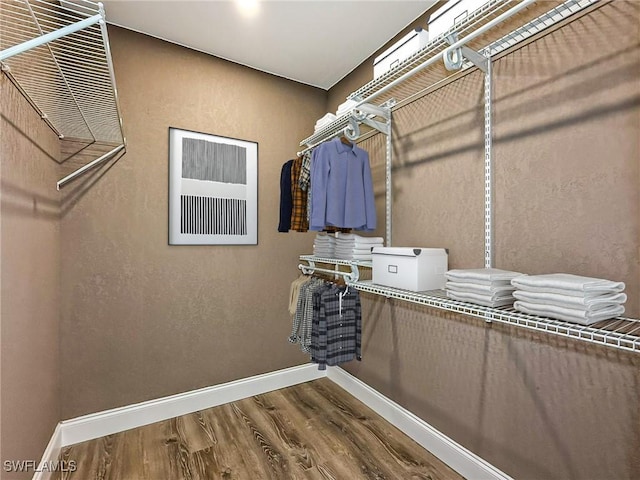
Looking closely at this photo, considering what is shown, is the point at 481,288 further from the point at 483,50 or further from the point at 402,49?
the point at 402,49

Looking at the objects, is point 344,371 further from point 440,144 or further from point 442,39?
point 442,39

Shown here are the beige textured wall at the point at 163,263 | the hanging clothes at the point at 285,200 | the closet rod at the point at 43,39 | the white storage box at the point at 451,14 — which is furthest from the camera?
the hanging clothes at the point at 285,200

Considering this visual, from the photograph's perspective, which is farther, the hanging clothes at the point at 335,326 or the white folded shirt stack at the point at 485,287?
the hanging clothes at the point at 335,326

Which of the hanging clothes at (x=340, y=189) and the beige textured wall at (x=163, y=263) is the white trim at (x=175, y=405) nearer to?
the beige textured wall at (x=163, y=263)

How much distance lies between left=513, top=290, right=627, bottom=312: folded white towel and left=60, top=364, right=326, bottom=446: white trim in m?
2.05

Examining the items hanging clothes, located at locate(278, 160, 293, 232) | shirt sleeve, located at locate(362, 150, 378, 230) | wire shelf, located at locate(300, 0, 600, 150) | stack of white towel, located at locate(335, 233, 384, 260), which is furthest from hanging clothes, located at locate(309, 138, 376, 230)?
hanging clothes, located at locate(278, 160, 293, 232)

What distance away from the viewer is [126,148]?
2.11m

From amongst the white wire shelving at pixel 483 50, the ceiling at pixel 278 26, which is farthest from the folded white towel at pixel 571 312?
the ceiling at pixel 278 26

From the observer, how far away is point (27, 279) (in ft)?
4.57

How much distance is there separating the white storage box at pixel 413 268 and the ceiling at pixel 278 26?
1435mm

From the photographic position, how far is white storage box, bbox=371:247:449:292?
1597 millimetres

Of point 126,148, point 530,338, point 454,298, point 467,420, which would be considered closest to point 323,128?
point 126,148

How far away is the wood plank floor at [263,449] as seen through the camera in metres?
1.69

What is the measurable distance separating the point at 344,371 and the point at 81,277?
77.6 inches
